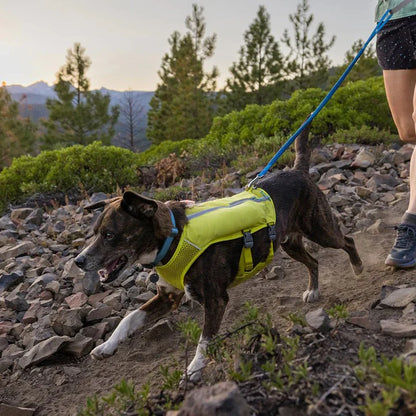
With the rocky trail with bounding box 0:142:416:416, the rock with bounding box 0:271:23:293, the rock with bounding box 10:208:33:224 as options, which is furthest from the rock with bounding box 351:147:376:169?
the rock with bounding box 10:208:33:224

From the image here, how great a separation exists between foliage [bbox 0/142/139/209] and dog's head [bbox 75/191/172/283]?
5872 millimetres

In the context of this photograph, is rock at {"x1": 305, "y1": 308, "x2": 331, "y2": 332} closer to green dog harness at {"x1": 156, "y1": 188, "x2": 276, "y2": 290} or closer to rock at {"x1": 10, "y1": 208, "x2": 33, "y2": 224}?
green dog harness at {"x1": 156, "y1": 188, "x2": 276, "y2": 290}

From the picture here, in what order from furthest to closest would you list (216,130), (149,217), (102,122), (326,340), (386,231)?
(102,122)
(216,130)
(386,231)
(149,217)
(326,340)

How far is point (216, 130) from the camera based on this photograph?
1233 centimetres

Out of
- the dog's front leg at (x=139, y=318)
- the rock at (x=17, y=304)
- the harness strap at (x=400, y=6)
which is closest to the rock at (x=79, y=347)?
the dog's front leg at (x=139, y=318)

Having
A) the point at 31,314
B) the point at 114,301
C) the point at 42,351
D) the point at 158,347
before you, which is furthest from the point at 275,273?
the point at 31,314

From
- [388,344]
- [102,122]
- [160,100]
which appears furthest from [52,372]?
[160,100]

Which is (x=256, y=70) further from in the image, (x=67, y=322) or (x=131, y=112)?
(x=67, y=322)

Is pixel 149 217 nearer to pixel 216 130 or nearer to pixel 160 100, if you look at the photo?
pixel 216 130

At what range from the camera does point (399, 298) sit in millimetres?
2922

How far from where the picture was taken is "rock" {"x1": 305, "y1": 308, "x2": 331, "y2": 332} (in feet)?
7.72

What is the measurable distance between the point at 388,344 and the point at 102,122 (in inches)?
1364

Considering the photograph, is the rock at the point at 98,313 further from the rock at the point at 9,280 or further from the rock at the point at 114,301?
the rock at the point at 9,280

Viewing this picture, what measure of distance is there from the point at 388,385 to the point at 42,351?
9.44 feet
